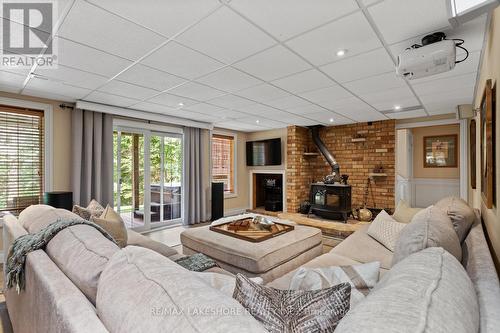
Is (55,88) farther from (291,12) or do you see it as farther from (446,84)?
(446,84)

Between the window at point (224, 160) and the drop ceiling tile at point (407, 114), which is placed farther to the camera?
the window at point (224, 160)

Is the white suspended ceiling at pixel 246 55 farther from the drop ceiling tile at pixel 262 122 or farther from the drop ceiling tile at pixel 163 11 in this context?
the drop ceiling tile at pixel 262 122

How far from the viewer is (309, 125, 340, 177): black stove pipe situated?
18.7 ft

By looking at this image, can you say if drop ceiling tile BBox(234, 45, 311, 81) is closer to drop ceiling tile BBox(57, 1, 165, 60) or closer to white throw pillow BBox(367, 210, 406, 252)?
drop ceiling tile BBox(57, 1, 165, 60)

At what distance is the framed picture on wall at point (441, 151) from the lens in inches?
225

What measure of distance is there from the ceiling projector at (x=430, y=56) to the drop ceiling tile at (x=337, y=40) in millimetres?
268

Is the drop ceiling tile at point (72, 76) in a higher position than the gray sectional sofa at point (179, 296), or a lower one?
higher

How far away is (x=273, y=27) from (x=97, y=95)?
2.84 meters

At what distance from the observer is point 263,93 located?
11.1 ft

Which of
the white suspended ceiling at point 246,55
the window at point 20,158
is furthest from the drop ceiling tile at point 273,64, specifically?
the window at point 20,158

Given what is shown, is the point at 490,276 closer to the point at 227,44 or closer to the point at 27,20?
the point at 227,44

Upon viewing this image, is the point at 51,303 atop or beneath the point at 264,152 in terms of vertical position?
beneath

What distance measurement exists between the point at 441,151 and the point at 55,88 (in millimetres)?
7487

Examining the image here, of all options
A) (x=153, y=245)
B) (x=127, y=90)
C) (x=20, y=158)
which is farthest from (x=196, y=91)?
(x=20, y=158)
